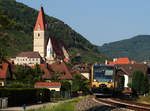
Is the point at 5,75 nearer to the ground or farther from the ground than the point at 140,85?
farther from the ground

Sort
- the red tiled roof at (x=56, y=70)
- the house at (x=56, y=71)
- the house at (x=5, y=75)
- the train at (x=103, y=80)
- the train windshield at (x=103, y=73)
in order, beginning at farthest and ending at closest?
the red tiled roof at (x=56, y=70) → the house at (x=56, y=71) → the house at (x=5, y=75) → the train windshield at (x=103, y=73) → the train at (x=103, y=80)

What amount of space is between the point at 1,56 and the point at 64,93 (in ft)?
126

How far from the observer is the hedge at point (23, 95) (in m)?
34.8

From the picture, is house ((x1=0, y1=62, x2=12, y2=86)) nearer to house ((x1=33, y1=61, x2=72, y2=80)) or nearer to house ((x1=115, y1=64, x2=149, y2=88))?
house ((x1=33, y1=61, x2=72, y2=80))

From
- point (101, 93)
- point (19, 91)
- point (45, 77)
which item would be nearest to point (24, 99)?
point (19, 91)

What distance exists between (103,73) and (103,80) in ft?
2.52

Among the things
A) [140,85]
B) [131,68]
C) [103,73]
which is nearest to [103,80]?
[103,73]

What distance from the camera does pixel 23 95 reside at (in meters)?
38.7

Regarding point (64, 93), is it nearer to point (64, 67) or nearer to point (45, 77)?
point (45, 77)

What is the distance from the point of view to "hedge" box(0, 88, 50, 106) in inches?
1370

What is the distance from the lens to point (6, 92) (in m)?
34.6

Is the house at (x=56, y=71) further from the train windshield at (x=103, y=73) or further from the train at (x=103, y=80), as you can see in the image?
the train at (x=103, y=80)

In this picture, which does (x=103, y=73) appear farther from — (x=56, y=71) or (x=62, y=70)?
(x=62, y=70)

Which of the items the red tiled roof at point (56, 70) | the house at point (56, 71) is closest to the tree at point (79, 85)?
the house at point (56, 71)
